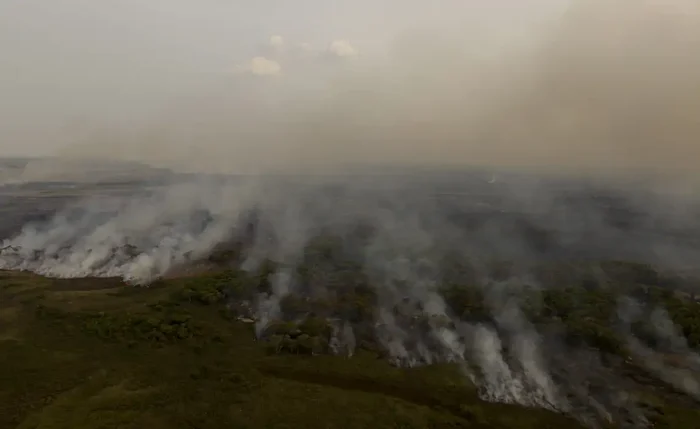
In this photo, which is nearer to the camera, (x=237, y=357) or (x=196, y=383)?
(x=196, y=383)

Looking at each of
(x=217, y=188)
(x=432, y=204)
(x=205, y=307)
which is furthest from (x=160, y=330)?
(x=432, y=204)

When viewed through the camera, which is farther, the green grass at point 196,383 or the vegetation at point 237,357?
the vegetation at point 237,357

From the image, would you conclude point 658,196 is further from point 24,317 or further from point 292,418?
point 24,317

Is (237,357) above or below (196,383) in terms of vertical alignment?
above

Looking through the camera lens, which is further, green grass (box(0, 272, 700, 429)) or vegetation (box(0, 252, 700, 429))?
vegetation (box(0, 252, 700, 429))
